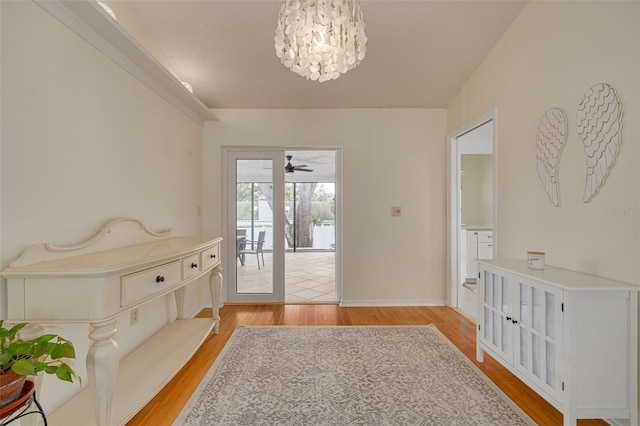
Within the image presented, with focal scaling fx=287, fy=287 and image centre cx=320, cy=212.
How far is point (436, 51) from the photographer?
2799 millimetres

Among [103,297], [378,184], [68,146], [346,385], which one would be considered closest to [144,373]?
[103,297]

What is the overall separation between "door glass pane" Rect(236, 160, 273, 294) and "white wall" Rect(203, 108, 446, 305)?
270 mm

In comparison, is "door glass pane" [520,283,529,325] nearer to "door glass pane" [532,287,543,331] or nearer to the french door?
"door glass pane" [532,287,543,331]

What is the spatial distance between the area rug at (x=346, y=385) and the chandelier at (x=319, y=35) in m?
2.03

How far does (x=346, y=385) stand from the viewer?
195 cm

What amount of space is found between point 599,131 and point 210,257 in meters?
2.84

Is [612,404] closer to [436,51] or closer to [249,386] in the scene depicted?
[249,386]

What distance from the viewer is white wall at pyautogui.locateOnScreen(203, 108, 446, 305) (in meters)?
3.58

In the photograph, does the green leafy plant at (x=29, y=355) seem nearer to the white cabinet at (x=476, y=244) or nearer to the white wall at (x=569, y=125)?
the white wall at (x=569, y=125)

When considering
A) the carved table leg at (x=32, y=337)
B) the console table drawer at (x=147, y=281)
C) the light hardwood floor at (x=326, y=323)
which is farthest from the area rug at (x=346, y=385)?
the console table drawer at (x=147, y=281)

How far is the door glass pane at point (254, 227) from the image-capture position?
12.1 feet

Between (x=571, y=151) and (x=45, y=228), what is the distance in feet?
10.2

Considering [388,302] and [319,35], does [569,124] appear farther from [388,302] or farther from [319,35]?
[388,302]

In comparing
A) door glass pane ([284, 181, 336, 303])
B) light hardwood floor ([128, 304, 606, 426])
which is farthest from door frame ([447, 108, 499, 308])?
door glass pane ([284, 181, 336, 303])
